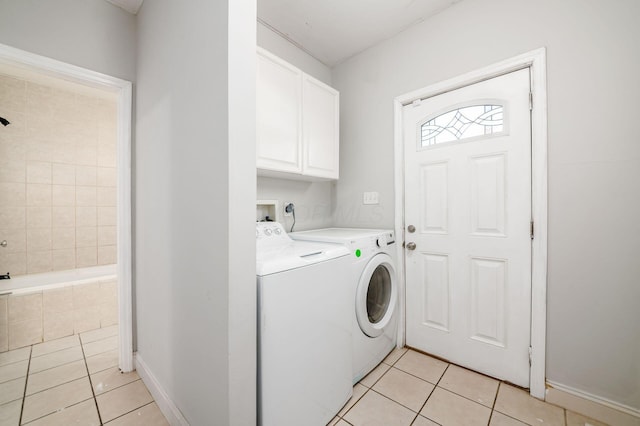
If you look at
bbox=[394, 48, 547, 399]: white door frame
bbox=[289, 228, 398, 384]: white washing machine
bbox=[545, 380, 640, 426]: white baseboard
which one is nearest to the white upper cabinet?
bbox=[289, 228, 398, 384]: white washing machine

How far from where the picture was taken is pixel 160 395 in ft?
4.47

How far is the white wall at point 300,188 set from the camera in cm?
198

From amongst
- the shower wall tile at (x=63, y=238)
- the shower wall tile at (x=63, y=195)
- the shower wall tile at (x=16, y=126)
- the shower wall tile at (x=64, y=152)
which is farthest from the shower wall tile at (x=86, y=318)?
the shower wall tile at (x=16, y=126)

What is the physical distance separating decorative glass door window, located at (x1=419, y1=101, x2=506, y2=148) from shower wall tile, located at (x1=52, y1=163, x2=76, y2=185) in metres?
3.77

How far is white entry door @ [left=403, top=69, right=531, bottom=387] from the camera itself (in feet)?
4.93

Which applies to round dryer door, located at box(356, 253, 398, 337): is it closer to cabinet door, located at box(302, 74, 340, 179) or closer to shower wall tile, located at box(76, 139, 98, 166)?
cabinet door, located at box(302, 74, 340, 179)

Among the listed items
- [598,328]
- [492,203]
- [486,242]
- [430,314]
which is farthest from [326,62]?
[598,328]

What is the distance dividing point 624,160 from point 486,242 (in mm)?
747

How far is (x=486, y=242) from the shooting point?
5.35ft

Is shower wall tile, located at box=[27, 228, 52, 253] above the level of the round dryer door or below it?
above

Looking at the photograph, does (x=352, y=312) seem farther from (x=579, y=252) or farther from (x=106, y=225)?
(x=106, y=225)

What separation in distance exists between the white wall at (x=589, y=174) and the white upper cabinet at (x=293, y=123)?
113 cm

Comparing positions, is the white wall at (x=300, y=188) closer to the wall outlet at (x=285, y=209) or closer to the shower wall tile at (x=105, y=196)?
the wall outlet at (x=285, y=209)

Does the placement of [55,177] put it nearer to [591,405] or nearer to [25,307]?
[25,307]
